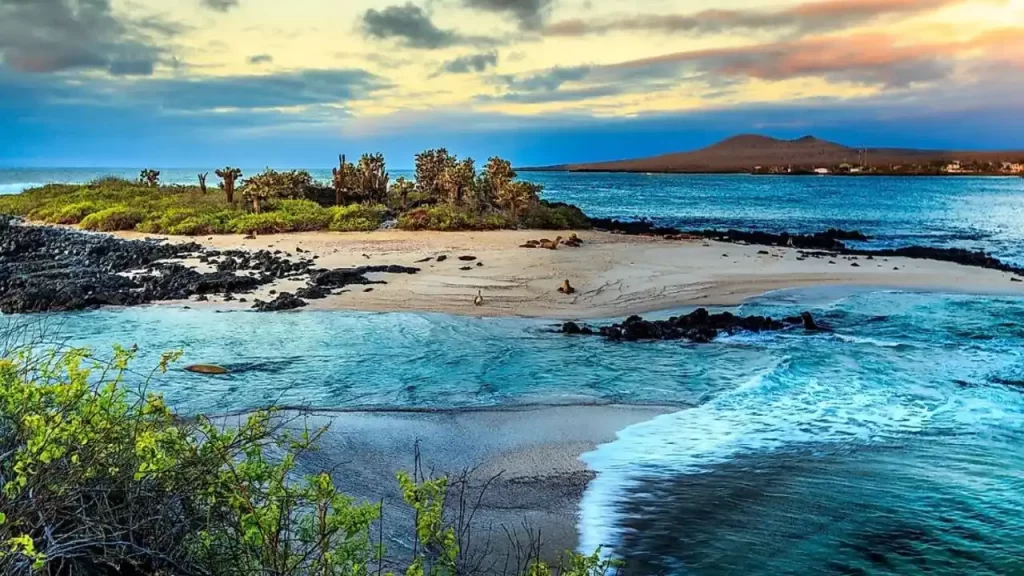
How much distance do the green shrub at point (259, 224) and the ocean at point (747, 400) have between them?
1455 cm

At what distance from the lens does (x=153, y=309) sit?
15688mm

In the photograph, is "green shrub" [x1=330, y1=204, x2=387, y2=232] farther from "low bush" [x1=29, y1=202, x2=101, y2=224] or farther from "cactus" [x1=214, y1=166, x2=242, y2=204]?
"low bush" [x1=29, y1=202, x2=101, y2=224]

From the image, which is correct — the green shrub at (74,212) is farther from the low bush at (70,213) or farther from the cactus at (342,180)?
the cactus at (342,180)

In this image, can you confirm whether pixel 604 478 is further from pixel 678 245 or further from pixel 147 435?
pixel 678 245

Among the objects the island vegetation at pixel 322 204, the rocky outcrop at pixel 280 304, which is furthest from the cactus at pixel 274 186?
the rocky outcrop at pixel 280 304

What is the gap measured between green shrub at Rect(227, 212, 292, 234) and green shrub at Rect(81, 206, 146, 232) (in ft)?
18.2

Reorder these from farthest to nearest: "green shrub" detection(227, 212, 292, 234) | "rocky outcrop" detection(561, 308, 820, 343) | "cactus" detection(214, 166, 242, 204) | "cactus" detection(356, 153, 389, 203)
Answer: "cactus" detection(356, 153, 389, 203)
"cactus" detection(214, 166, 242, 204)
"green shrub" detection(227, 212, 292, 234)
"rocky outcrop" detection(561, 308, 820, 343)

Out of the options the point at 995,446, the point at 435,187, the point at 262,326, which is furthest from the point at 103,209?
the point at 995,446

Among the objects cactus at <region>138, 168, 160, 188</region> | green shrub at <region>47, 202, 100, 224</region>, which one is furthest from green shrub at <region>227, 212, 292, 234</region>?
cactus at <region>138, 168, 160, 188</region>

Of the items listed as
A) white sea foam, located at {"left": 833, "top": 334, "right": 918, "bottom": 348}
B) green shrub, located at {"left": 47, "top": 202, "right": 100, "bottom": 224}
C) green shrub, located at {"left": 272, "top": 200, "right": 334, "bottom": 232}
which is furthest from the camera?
green shrub, located at {"left": 47, "top": 202, "right": 100, "bottom": 224}

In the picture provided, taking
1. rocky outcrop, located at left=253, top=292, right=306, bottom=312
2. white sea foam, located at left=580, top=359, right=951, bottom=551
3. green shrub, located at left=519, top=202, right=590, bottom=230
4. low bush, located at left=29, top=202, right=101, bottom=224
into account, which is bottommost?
white sea foam, located at left=580, top=359, right=951, bottom=551

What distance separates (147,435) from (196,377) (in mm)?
7951

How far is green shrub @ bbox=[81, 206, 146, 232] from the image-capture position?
32.2 metres

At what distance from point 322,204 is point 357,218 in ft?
29.1
